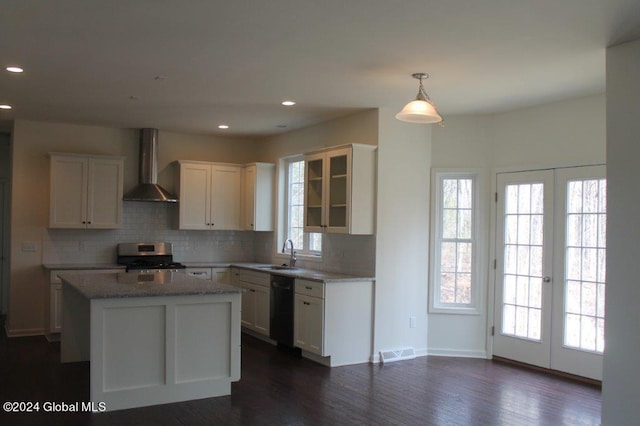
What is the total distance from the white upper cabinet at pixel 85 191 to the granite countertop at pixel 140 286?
75.6 inches

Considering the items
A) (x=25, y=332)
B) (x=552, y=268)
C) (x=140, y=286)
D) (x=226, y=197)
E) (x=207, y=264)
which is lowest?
(x=25, y=332)

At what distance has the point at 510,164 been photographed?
246 inches

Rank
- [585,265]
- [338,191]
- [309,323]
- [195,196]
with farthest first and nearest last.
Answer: [195,196]
[338,191]
[309,323]
[585,265]

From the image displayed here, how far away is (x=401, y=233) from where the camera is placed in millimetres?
6344

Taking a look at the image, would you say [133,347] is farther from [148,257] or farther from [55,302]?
[148,257]

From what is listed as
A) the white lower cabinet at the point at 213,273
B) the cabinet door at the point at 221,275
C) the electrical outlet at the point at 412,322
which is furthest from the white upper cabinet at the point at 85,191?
the electrical outlet at the point at 412,322

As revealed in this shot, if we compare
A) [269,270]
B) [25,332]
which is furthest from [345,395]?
[25,332]

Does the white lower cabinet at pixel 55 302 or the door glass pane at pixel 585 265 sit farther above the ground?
the door glass pane at pixel 585 265

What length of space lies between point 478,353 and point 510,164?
2.14m

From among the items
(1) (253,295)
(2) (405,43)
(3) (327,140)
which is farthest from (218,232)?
(2) (405,43)

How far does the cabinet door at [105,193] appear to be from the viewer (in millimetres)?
7359

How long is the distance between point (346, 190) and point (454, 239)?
1428 millimetres

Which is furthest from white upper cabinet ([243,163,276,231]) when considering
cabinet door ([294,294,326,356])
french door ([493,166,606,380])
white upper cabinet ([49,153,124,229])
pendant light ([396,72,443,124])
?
pendant light ([396,72,443,124])

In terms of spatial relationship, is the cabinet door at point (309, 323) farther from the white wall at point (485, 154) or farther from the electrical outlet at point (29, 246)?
the electrical outlet at point (29, 246)
